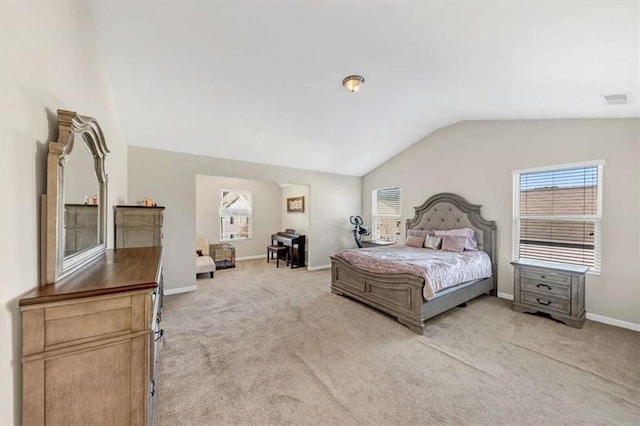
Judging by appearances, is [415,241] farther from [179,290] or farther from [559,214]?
[179,290]

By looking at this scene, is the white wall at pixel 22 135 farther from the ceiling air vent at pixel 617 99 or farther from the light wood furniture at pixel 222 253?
the light wood furniture at pixel 222 253

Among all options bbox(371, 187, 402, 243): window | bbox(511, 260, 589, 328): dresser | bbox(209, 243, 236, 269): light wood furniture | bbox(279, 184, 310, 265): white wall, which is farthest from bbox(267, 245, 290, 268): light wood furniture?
bbox(511, 260, 589, 328): dresser

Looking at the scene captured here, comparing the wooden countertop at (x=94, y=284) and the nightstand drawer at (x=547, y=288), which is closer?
the wooden countertop at (x=94, y=284)

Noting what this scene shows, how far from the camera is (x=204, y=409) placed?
183 cm

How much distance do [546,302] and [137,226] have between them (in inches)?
205

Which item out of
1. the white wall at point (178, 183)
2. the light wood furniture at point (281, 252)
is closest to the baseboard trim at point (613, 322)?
the white wall at point (178, 183)

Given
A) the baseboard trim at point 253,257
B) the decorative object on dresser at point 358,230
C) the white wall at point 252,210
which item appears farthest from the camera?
the baseboard trim at point 253,257

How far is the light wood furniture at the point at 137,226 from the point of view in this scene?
3035mm

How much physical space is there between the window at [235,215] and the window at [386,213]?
12.3ft

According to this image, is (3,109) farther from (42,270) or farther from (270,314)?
(270,314)

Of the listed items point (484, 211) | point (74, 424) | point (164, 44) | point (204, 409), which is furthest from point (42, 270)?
point (484, 211)

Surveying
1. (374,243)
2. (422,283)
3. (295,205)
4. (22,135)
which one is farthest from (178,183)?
(374,243)

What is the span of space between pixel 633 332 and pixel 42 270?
17.5 ft

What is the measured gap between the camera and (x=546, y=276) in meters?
3.34
